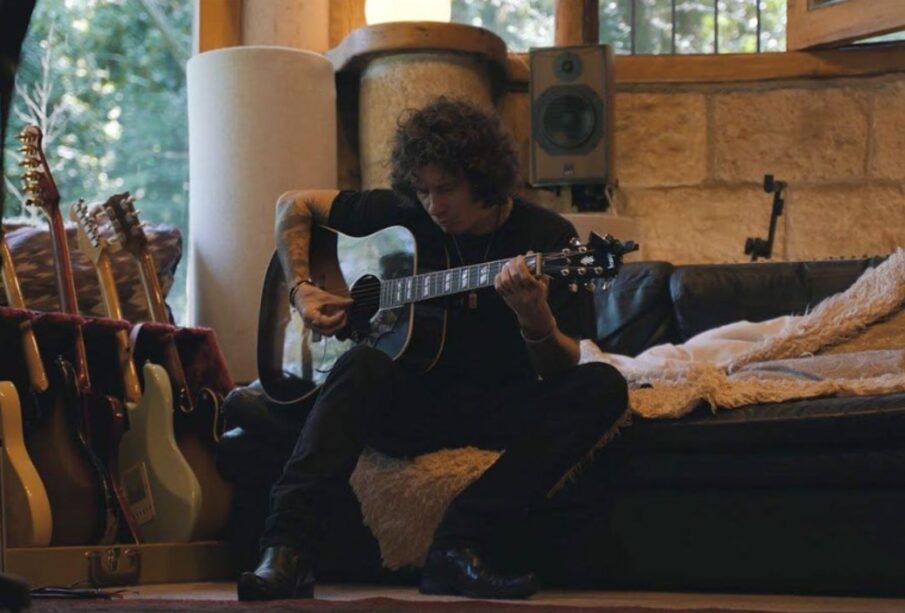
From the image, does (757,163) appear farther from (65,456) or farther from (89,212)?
→ (65,456)

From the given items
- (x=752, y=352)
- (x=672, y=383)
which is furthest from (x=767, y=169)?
(x=672, y=383)

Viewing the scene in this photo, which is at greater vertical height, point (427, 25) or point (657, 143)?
point (427, 25)

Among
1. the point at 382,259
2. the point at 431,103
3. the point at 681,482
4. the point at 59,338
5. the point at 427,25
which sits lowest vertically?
the point at 681,482

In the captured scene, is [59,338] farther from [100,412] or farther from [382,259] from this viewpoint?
[382,259]

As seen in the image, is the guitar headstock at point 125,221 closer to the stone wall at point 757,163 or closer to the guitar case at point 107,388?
the guitar case at point 107,388

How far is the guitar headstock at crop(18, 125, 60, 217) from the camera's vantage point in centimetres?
328

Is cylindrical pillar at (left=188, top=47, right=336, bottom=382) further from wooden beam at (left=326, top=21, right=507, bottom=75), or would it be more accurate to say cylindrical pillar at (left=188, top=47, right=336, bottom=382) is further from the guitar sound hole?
the guitar sound hole

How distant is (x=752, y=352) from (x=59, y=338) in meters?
1.41

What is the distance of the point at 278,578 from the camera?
85.3 inches

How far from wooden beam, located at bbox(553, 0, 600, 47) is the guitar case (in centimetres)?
191

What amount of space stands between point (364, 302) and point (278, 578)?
2.14ft

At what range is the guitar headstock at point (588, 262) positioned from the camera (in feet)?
7.38

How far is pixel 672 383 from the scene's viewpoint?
2.63 m

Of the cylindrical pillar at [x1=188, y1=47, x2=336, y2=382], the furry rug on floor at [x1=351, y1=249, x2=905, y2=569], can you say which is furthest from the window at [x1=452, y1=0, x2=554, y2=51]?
the furry rug on floor at [x1=351, y1=249, x2=905, y2=569]
